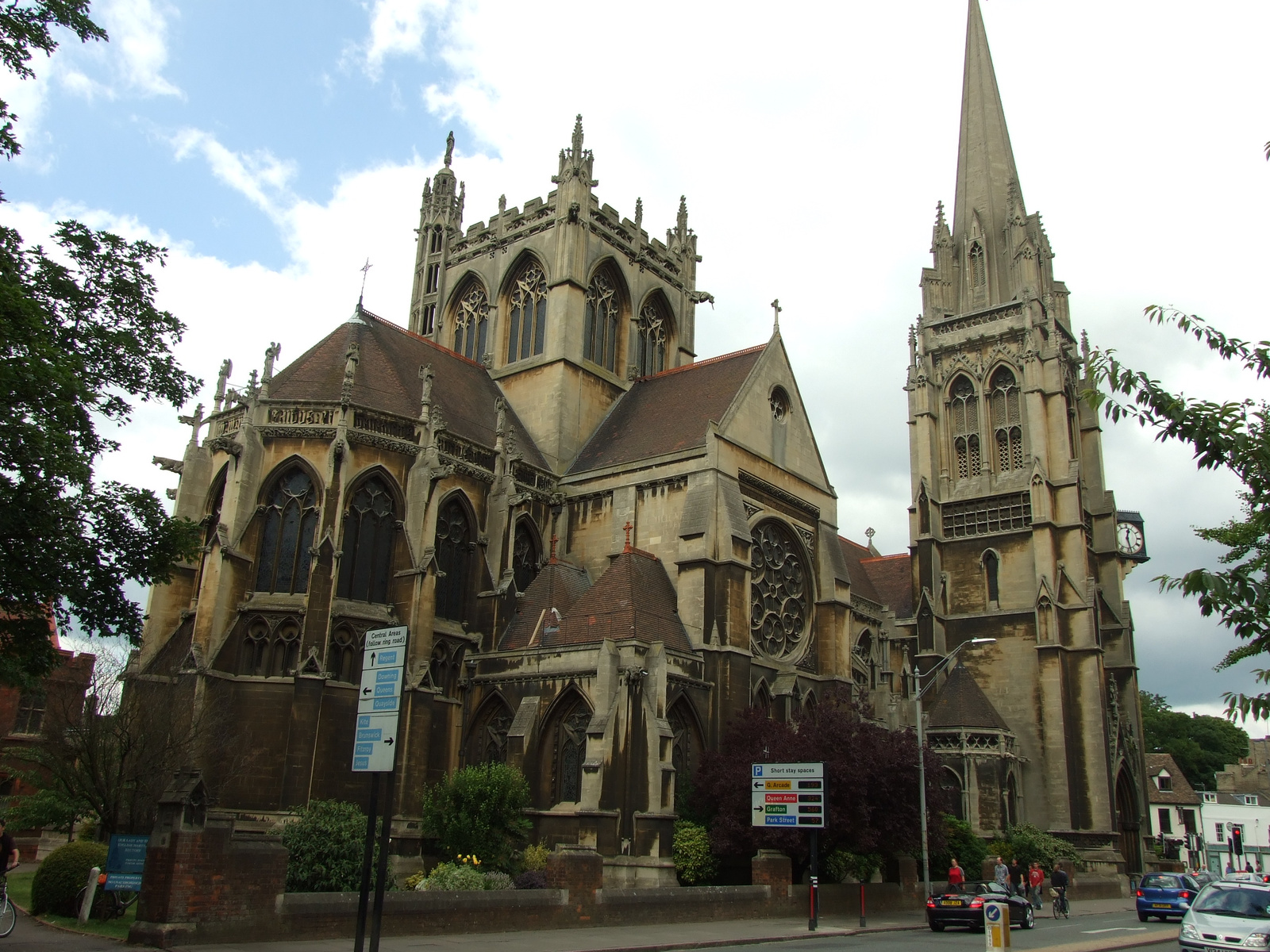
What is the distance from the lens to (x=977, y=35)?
61375 mm

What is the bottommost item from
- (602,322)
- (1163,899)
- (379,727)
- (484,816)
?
(1163,899)

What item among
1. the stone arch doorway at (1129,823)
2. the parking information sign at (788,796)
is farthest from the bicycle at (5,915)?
the stone arch doorway at (1129,823)

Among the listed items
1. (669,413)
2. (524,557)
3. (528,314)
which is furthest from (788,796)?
(528,314)

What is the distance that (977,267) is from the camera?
5412cm

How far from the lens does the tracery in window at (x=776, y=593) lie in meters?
33.4

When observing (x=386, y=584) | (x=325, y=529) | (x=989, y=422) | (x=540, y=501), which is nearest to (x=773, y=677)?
(x=540, y=501)

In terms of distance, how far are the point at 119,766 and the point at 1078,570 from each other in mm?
38130

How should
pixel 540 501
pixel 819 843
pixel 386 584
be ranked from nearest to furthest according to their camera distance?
pixel 819 843 → pixel 386 584 → pixel 540 501

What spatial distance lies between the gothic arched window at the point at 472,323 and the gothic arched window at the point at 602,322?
4.27 meters

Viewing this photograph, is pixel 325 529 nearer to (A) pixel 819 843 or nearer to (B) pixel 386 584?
(B) pixel 386 584

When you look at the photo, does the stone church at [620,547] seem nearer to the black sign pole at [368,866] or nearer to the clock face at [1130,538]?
the clock face at [1130,538]

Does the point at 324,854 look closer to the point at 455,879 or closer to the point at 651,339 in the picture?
the point at 455,879

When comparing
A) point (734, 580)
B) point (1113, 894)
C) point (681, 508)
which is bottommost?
point (1113, 894)

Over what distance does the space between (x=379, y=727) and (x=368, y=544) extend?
57.1 feet
